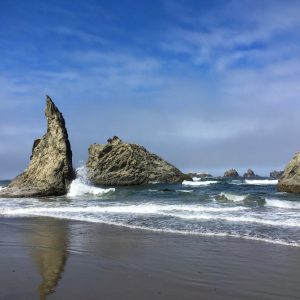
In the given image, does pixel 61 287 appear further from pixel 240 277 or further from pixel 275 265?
pixel 275 265

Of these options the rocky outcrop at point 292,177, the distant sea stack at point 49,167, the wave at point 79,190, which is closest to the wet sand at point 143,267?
the distant sea stack at point 49,167

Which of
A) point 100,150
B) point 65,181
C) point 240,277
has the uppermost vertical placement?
point 100,150

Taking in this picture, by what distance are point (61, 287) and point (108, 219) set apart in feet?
35.9

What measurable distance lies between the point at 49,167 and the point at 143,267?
28.1m

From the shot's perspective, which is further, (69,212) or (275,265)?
(69,212)

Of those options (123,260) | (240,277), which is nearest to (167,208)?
(123,260)

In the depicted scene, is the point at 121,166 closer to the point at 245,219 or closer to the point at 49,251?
the point at 245,219

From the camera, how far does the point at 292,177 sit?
112 ft

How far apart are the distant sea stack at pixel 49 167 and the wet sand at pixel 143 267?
21.7 m

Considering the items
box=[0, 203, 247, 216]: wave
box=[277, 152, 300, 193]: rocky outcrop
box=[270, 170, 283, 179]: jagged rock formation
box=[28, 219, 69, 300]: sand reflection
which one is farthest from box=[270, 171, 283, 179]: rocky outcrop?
box=[28, 219, 69, 300]: sand reflection

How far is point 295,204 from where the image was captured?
76.5 ft

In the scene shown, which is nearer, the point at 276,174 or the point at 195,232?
the point at 195,232

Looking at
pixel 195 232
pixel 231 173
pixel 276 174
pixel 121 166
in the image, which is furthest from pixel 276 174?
pixel 195 232

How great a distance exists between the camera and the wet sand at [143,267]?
6293mm
